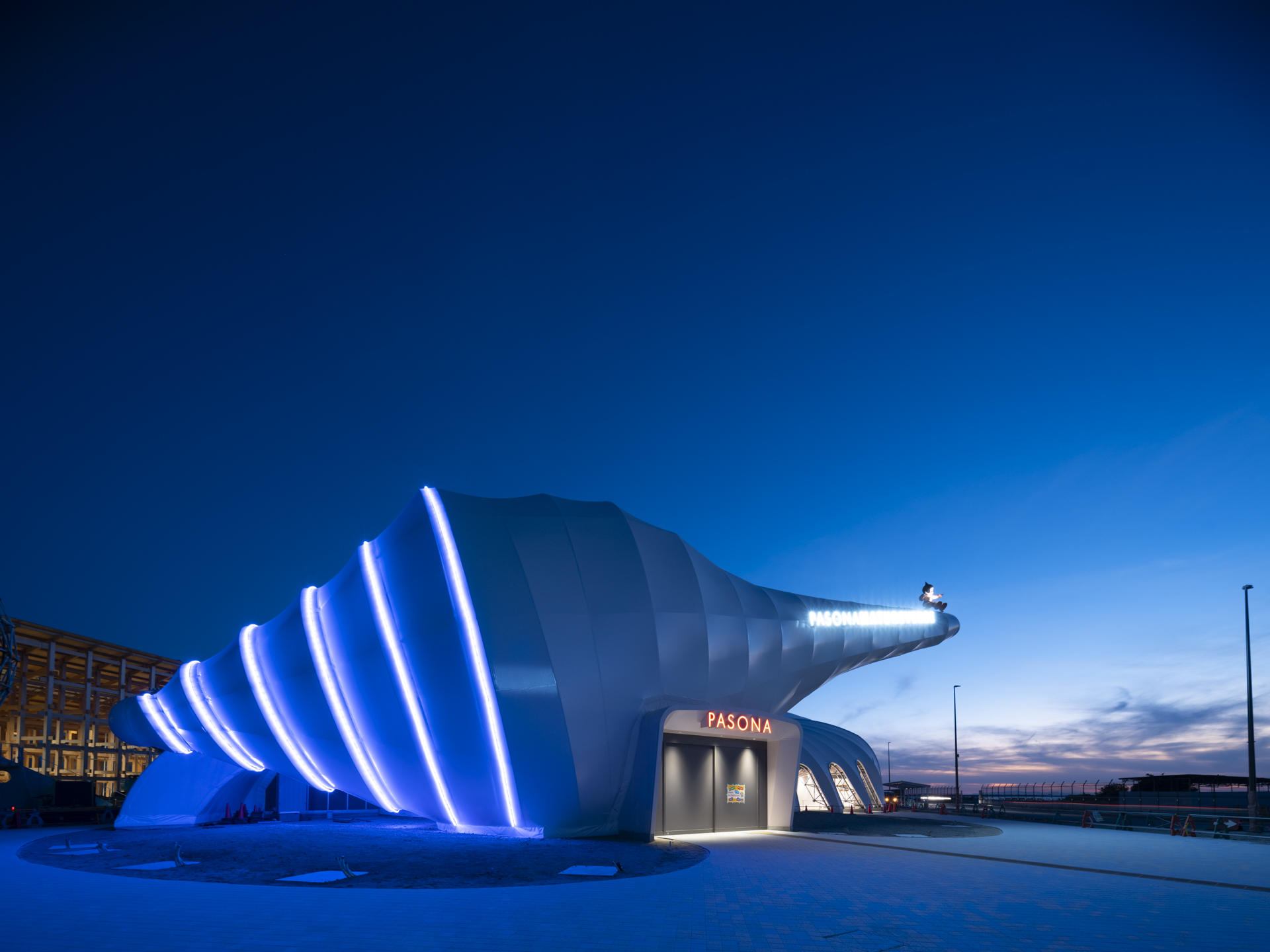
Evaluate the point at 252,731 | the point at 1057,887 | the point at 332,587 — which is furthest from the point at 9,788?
the point at 1057,887

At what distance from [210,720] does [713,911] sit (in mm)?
22385

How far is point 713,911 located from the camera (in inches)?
427

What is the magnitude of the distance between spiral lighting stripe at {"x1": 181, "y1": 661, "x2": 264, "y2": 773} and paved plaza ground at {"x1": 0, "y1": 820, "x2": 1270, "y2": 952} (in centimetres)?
1081

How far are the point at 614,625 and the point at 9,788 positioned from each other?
→ 76.2 ft

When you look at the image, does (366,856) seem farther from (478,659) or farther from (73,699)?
(73,699)

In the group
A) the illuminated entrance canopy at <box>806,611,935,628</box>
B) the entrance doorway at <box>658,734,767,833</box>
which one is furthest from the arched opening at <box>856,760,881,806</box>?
the entrance doorway at <box>658,734,767,833</box>

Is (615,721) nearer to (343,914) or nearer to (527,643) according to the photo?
(527,643)

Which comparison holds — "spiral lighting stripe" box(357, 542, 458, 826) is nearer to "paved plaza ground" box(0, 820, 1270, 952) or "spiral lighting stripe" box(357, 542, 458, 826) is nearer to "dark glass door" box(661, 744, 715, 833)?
"dark glass door" box(661, 744, 715, 833)

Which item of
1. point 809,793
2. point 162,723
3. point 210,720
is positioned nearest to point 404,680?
point 210,720

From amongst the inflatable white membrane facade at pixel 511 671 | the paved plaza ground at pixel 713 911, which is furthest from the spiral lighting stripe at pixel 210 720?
the paved plaza ground at pixel 713 911

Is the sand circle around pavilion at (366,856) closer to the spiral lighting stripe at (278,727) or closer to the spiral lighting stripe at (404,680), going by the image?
the spiral lighting stripe at (404,680)

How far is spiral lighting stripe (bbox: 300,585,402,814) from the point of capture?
22.6 m

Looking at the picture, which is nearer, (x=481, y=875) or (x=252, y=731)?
(x=481, y=875)

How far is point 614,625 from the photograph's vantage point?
20969 mm
